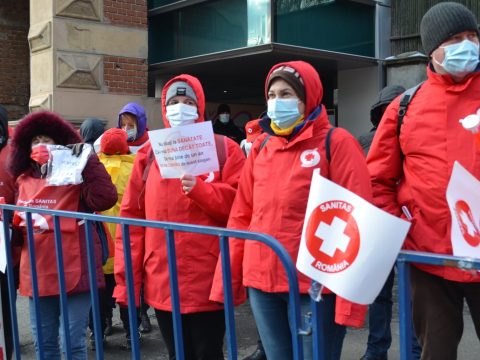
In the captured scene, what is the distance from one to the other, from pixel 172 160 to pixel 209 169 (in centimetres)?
19

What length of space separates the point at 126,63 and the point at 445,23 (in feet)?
24.0

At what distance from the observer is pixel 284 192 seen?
2.70 m

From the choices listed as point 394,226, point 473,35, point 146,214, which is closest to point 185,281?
point 146,214

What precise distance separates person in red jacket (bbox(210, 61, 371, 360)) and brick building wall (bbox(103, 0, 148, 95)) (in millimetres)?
6646

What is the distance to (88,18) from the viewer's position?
8.98 meters

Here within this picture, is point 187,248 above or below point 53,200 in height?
below

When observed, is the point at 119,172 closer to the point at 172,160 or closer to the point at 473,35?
the point at 172,160

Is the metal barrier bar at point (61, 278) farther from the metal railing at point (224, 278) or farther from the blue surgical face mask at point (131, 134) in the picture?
the blue surgical face mask at point (131, 134)

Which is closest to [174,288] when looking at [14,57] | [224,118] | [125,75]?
[224,118]

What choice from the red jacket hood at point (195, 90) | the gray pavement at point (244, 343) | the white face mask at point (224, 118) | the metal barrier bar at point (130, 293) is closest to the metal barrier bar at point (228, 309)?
the metal barrier bar at point (130, 293)

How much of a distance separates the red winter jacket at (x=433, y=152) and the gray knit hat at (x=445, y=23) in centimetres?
15

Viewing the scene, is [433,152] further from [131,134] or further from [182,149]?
[131,134]

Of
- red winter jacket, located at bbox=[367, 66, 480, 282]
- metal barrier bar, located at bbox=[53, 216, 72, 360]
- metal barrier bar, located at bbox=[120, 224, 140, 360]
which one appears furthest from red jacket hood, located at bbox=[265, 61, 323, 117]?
metal barrier bar, located at bbox=[53, 216, 72, 360]

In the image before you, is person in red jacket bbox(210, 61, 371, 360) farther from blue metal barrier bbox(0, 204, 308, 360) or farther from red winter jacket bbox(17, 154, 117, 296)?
red winter jacket bbox(17, 154, 117, 296)
